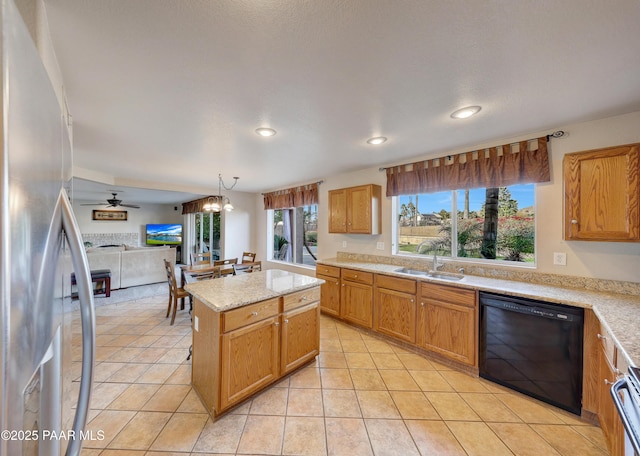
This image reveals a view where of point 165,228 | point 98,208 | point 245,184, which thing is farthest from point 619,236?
point 98,208

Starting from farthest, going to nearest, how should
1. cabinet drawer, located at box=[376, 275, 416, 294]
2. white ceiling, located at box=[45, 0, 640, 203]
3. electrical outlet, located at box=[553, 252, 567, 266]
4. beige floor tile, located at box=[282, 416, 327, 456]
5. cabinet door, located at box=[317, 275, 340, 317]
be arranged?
cabinet door, located at box=[317, 275, 340, 317], cabinet drawer, located at box=[376, 275, 416, 294], electrical outlet, located at box=[553, 252, 567, 266], beige floor tile, located at box=[282, 416, 327, 456], white ceiling, located at box=[45, 0, 640, 203]

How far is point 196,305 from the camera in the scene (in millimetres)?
2037

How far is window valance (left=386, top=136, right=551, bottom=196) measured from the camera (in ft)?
7.86

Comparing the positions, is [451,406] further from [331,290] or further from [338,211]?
[338,211]

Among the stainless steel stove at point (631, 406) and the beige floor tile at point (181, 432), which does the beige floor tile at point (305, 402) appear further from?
the stainless steel stove at point (631, 406)

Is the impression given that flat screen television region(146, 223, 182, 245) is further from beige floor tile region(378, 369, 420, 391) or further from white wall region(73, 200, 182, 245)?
beige floor tile region(378, 369, 420, 391)

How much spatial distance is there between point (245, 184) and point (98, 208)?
265 inches

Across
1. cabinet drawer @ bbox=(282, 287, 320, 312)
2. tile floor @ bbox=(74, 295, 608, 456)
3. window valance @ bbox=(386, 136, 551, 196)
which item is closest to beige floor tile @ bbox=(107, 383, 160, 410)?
tile floor @ bbox=(74, 295, 608, 456)

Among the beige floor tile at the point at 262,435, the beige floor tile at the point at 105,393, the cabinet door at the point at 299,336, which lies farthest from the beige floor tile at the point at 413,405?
the beige floor tile at the point at 105,393

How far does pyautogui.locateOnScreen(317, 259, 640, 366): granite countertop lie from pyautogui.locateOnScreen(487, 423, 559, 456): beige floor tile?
84cm

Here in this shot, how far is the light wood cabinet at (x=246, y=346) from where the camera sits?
1771 millimetres

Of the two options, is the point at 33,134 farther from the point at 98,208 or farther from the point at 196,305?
the point at 98,208

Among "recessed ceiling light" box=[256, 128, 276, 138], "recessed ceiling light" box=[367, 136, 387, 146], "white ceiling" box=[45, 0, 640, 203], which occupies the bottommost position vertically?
"recessed ceiling light" box=[367, 136, 387, 146]

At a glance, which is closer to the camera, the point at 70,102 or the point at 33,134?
the point at 33,134
